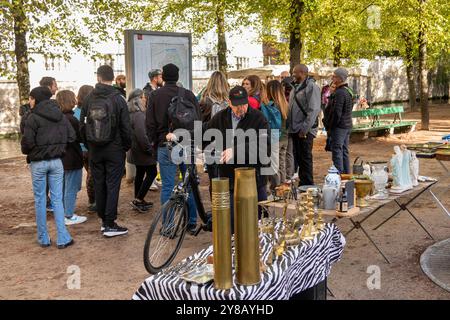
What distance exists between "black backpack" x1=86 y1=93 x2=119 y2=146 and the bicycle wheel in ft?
4.33

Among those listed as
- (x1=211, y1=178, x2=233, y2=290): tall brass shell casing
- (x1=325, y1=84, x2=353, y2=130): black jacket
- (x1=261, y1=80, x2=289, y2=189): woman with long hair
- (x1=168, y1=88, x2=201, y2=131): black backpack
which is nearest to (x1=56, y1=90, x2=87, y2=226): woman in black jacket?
(x1=168, y1=88, x2=201, y2=131): black backpack

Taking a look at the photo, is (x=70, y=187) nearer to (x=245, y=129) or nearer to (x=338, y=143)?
(x=245, y=129)

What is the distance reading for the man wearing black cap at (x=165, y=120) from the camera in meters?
6.59

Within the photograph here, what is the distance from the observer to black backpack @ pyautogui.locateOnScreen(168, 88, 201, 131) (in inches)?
254

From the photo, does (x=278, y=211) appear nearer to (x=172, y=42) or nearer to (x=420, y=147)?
(x=420, y=147)

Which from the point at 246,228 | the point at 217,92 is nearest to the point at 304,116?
the point at 217,92

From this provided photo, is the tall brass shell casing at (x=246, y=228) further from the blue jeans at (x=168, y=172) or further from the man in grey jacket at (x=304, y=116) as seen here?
the man in grey jacket at (x=304, y=116)

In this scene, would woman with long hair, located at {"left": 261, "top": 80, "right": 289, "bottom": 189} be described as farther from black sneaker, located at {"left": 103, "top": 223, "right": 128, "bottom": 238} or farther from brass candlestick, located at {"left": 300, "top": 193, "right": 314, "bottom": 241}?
brass candlestick, located at {"left": 300, "top": 193, "right": 314, "bottom": 241}

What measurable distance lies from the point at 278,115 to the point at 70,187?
10.3ft

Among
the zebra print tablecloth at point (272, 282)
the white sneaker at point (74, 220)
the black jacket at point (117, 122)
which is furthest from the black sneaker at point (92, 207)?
the zebra print tablecloth at point (272, 282)

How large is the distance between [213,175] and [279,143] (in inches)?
115

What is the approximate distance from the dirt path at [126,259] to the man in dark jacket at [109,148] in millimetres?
503
